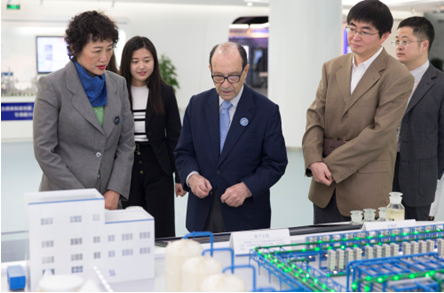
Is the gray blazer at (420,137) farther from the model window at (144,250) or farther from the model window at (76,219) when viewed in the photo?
the model window at (76,219)

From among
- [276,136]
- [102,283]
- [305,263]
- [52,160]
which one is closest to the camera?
[102,283]

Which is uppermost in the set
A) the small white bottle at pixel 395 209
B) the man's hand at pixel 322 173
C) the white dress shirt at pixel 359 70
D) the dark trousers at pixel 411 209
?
the white dress shirt at pixel 359 70

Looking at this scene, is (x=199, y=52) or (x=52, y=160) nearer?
(x=52, y=160)

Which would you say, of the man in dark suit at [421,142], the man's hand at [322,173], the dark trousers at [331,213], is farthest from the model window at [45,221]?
the man in dark suit at [421,142]

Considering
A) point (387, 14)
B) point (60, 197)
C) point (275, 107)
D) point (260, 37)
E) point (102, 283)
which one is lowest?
point (102, 283)

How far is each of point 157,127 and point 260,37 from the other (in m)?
15.3

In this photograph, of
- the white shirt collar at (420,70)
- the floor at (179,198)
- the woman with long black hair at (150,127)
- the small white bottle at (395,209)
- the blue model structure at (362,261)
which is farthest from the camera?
the floor at (179,198)

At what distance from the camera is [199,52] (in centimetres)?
1400

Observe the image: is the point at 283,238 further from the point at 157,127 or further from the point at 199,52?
the point at 199,52

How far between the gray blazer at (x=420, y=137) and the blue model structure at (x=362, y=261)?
1455mm

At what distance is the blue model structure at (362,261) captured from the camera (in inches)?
67.3

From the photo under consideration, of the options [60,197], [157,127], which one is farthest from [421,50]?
[60,197]

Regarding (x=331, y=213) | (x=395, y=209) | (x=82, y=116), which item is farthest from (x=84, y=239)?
(x=331, y=213)

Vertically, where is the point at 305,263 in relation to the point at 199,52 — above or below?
below
